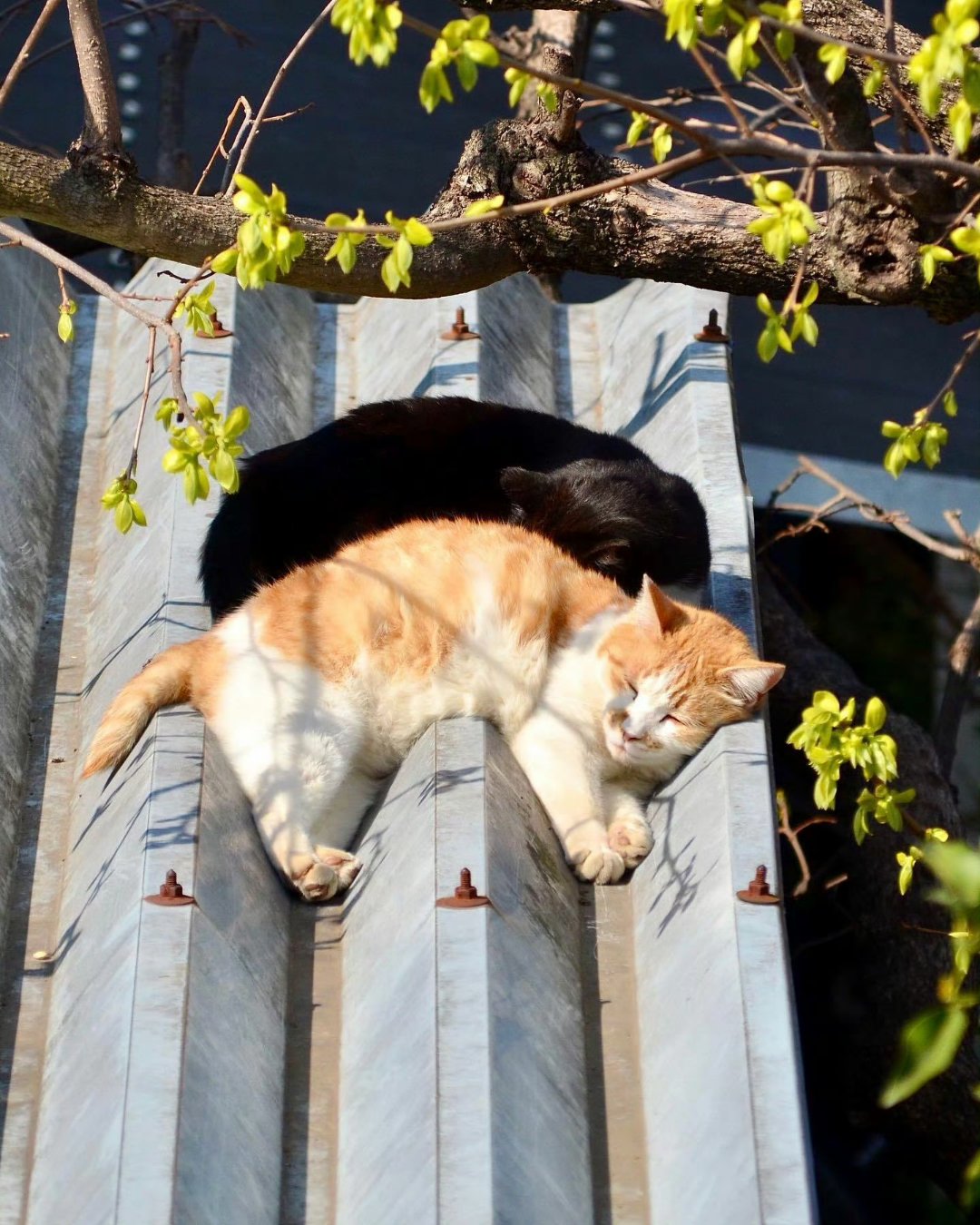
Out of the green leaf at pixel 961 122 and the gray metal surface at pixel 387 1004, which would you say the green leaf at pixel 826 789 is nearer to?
the gray metal surface at pixel 387 1004

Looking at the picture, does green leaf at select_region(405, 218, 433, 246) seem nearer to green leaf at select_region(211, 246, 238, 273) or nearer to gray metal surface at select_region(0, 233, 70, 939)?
green leaf at select_region(211, 246, 238, 273)

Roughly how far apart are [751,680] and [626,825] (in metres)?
0.42

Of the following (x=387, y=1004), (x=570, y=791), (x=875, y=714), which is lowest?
(x=387, y=1004)

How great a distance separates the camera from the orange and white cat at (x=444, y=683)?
9.24ft

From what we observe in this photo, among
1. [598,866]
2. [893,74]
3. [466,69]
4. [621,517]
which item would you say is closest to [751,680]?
[598,866]

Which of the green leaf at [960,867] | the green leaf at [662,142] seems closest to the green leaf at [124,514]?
the green leaf at [662,142]

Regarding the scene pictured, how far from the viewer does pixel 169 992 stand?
7.13 ft

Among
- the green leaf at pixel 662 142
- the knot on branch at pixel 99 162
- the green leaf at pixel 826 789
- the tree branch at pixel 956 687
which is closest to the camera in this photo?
the green leaf at pixel 662 142

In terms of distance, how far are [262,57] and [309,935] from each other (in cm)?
533

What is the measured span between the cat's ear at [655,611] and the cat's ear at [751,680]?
0.21 m

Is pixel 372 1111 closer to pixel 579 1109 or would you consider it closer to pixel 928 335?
pixel 579 1109

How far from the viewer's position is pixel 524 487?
3.80m

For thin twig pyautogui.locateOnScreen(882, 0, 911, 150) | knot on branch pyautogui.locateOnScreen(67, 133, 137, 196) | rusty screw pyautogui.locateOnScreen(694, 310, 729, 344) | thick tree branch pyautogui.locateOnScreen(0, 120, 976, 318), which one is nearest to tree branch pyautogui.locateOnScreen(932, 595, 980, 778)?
rusty screw pyautogui.locateOnScreen(694, 310, 729, 344)

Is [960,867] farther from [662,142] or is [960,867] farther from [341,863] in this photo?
[341,863]
